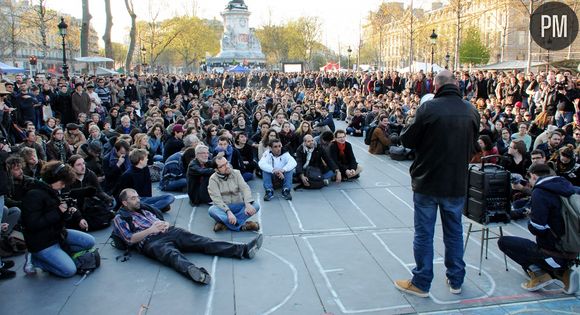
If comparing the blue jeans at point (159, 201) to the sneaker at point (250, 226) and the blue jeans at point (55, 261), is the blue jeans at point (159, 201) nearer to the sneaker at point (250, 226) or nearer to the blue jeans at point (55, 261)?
the sneaker at point (250, 226)

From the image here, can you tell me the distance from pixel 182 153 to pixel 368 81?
19.8 m

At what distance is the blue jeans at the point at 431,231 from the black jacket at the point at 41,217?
13.0 ft

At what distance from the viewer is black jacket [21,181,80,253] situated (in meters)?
5.54

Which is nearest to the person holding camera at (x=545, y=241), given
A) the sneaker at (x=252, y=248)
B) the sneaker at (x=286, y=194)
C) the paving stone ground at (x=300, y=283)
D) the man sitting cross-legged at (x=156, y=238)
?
the paving stone ground at (x=300, y=283)

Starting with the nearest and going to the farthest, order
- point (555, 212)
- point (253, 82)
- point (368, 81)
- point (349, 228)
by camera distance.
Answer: point (555, 212) → point (349, 228) → point (368, 81) → point (253, 82)

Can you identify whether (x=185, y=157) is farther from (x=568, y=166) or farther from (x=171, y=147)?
(x=568, y=166)

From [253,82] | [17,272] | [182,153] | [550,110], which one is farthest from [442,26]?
[17,272]

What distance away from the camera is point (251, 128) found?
14977 millimetres

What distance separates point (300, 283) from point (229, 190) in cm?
249

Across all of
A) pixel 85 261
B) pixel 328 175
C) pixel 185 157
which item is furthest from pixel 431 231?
pixel 185 157

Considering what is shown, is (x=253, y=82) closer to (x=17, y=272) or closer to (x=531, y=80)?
(x=531, y=80)

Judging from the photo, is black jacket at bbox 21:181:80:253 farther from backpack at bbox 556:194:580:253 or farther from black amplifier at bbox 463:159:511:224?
backpack at bbox 556:194:580:253

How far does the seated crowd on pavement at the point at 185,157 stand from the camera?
6.02 m

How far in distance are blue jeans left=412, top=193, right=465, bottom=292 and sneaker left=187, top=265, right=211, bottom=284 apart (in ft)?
7.46
